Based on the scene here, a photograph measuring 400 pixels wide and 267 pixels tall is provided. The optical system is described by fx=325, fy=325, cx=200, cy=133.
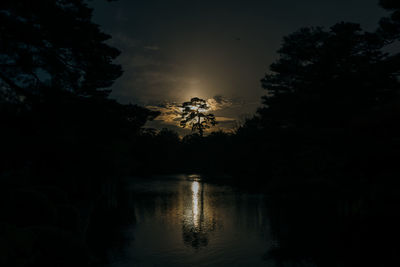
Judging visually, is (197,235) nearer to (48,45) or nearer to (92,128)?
(92,128)

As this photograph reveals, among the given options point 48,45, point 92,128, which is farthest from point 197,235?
point 48,45

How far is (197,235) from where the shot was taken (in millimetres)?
19484

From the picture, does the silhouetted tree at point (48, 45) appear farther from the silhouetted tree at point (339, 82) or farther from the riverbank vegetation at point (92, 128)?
the silhouetted tree at point (339, 82)

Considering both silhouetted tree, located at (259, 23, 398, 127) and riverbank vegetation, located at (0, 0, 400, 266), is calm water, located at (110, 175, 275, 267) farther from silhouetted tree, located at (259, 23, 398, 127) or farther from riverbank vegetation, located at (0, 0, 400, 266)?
silhouetted tree, located at (259, 23, 398, 127)

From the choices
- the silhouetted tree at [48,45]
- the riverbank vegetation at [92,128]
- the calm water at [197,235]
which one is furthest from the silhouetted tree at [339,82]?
the silhouetted tree at [48,45]

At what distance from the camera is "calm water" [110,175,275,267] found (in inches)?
590

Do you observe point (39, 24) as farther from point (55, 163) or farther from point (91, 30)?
point (55, 163)

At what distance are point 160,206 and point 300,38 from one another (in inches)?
977

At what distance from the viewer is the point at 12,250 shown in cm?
784

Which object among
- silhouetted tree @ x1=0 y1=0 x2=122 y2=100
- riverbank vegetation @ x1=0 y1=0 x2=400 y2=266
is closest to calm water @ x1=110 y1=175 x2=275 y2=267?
riverbank vegetation @ x1=0 y1=0 x2=400 y2=266

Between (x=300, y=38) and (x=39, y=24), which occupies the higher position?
(x=300, y=38)

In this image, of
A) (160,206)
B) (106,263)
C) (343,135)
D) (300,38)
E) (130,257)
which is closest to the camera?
(106,263)

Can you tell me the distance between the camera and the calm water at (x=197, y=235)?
14973 millimetres

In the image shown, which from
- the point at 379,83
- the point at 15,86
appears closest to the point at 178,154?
the point at 379,83
